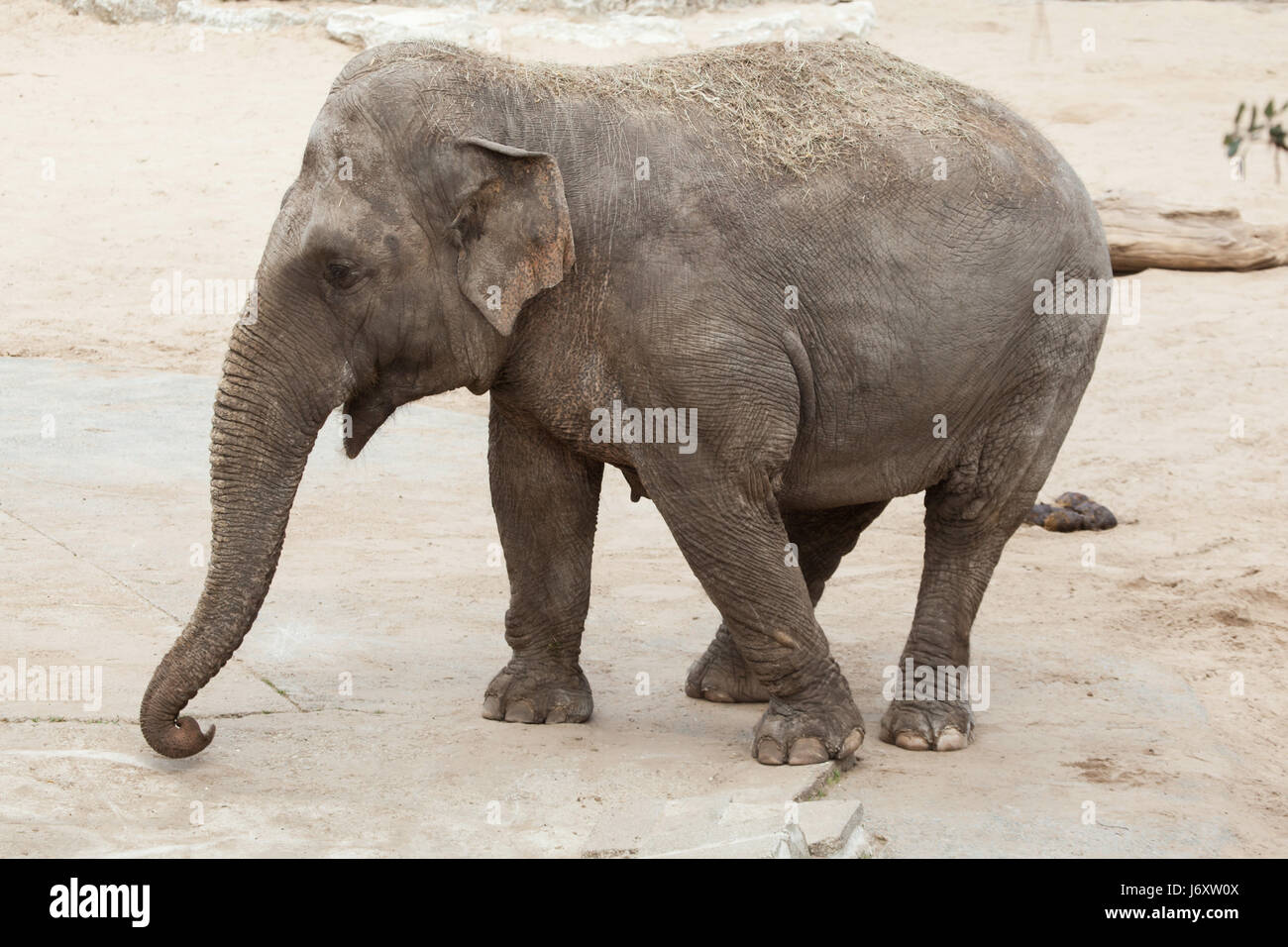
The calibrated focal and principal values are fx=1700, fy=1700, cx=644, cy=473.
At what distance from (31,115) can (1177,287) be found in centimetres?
1291

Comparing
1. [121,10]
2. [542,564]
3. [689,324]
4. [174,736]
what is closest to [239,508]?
[174,736]

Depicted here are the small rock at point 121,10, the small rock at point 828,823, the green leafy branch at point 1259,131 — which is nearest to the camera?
the small rock at point 828,823

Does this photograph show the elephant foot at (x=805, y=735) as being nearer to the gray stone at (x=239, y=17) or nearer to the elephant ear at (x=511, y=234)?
the elephant ear at (x=511, y=234)

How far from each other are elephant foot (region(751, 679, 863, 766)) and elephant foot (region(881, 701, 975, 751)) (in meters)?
0.42

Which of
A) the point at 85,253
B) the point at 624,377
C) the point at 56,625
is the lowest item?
the point at 85,253

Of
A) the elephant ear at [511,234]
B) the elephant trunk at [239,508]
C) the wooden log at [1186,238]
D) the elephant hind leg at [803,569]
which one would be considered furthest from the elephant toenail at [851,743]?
the wooden log at [1186,238]

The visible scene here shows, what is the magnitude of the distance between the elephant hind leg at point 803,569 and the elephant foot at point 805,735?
2.60ft

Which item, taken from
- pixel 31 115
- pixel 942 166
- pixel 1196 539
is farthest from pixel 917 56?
pixel 942 166

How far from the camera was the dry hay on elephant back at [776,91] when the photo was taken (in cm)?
571

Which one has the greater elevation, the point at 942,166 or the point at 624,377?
the point at 942,166

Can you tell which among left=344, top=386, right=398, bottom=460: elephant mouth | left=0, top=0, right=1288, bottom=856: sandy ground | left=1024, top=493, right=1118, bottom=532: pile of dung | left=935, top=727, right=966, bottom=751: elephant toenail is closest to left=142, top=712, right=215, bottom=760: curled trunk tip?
left=0, top=0, right=1288, bottom=856: sandy ground

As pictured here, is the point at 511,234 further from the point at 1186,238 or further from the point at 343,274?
the point at 1186,238

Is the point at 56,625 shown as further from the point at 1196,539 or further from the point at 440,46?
the point at 1196,539

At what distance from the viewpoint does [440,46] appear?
5.70 m
